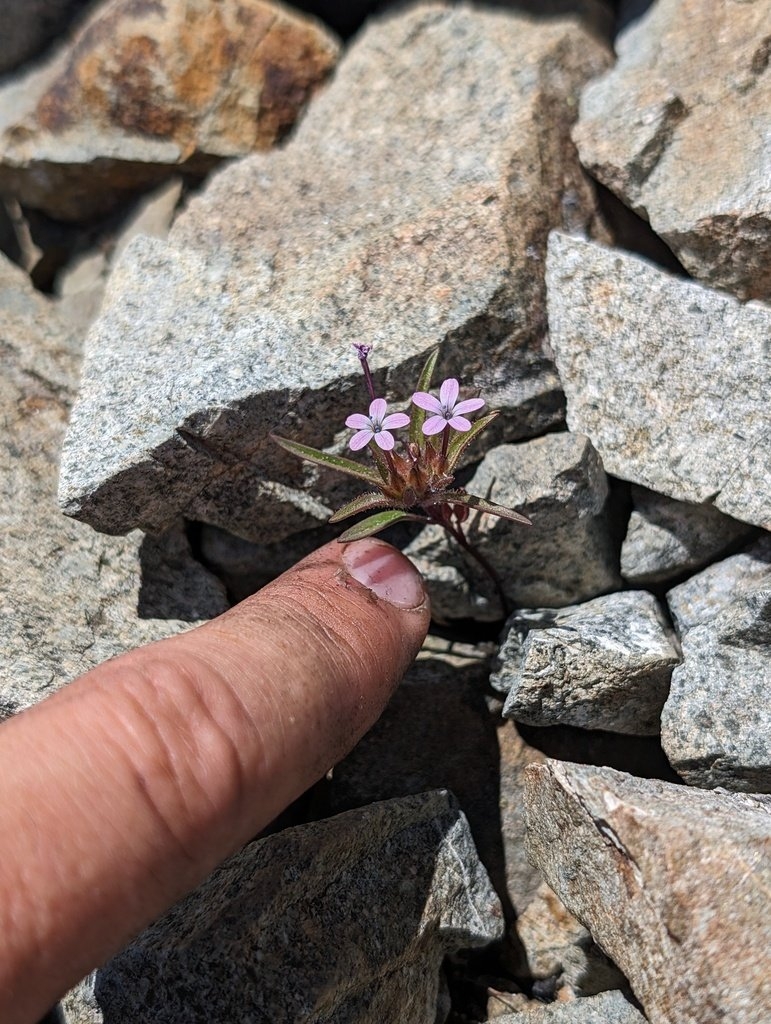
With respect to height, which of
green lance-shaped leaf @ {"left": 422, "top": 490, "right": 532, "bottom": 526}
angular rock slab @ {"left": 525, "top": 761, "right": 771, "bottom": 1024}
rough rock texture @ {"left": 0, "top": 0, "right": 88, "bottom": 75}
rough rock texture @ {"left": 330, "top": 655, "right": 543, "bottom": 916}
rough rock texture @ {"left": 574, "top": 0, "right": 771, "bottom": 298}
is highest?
rough rock texture @ {"left": 0, "top": 0, "right": 88, "bottom": 75}

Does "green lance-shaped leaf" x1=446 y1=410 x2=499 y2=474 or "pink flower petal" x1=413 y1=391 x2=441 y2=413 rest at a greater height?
"pink flower petal" x1=413 y1=391 x2=441 y2=413

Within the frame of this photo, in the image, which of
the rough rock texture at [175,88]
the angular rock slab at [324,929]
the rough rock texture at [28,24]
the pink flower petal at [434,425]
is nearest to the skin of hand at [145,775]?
the angular rock slab at [324,929]

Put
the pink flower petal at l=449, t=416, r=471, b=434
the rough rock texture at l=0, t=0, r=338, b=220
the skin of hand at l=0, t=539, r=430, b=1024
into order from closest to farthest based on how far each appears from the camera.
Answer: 1. the skin of hand at l=0, t=539, r=430, b=1024
2. the pink flower petal at l=449, t=416, r=471, b=434
3. the rough rock texture at l=0, t=0, r=338, b=220

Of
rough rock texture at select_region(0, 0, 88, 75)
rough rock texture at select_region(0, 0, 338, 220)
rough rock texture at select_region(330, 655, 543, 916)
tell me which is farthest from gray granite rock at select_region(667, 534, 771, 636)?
rough rock texture at select_region(0, 0, 88, 75)

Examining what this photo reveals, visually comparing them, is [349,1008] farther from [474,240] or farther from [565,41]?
[565,41]

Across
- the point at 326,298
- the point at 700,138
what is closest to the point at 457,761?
the point at 326,298

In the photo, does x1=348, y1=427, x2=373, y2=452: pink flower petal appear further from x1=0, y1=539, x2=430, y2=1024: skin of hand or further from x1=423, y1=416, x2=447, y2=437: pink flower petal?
x1=0, y1=539, x2=430, y2=1024: skin of hand

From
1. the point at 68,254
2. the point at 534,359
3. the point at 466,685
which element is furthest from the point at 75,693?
the point at 68,254

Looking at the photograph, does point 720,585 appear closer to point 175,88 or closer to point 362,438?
point 362,438
